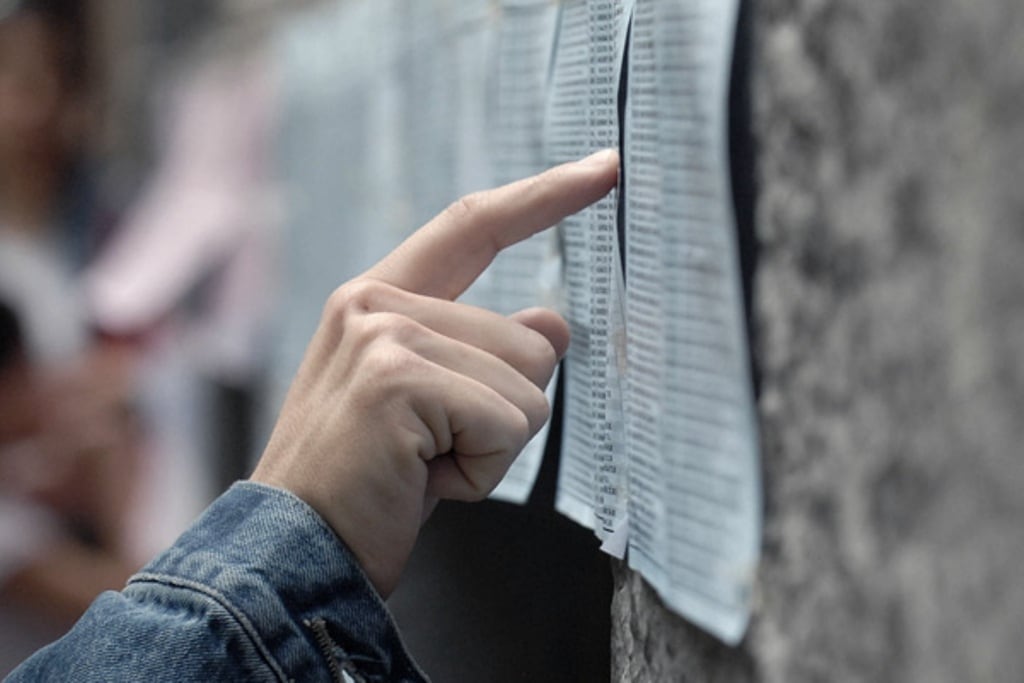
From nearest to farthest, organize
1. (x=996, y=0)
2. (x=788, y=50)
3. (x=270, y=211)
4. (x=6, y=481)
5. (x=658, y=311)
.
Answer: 1. (x=996, y=0)
2. (x=788, y=50)
3. (x=658, y=311)
4. (x=270, y=211)
5. (x=6, y=481)

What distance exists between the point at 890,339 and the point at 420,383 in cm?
29

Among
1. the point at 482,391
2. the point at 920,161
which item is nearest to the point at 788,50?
the point at 920,161

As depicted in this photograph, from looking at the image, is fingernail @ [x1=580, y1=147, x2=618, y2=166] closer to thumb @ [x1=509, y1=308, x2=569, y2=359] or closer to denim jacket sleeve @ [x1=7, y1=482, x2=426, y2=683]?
thumb @ [x1=509, y1=308, x2=569, y2=359]

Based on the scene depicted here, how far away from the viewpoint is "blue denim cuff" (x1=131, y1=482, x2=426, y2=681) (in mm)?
591

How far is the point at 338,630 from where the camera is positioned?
2.01 feet

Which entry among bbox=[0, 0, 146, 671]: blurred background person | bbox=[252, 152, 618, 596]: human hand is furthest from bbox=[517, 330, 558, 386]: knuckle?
bbox=[0, 0, 146, 671]: blurred background person

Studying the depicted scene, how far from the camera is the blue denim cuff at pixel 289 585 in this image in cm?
59

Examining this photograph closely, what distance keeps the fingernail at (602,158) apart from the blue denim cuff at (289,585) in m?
0.22

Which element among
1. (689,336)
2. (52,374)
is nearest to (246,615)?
(689,336)

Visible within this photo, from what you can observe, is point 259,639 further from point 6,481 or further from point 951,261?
point 6,481

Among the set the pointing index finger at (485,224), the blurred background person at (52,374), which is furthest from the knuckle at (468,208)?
the blurred background person at (52,374)

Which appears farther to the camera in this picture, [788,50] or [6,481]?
[6,481]

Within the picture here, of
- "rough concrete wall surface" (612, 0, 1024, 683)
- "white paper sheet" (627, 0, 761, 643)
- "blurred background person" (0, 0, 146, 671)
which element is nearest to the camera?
"rough concrete wall surface" (612, 0, 1024, 683)

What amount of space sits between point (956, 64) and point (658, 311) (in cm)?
23
